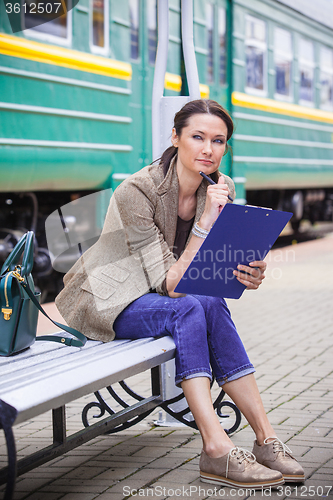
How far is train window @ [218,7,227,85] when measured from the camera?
848cm

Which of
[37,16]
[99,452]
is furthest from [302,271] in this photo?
[99,452]

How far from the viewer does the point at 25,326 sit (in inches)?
97.7

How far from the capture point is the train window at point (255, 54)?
915 centimetres

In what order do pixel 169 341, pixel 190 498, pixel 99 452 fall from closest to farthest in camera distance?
pixel 190 498 < pixel 169 341 < pixel 99 452

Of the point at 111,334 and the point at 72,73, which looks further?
the point at 72,73

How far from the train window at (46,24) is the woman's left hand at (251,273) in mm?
3680

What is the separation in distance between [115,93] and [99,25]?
63 cm

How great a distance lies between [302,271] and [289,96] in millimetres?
3128

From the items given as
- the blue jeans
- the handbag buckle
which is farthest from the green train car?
the handbag buckle

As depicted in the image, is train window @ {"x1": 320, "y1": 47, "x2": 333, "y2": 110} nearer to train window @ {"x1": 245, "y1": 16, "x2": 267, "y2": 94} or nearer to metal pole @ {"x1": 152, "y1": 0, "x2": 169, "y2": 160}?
train window @ {"x1": 245, "y1": 16, "x2": 267, "y2": 94}

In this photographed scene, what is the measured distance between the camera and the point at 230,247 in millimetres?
2537

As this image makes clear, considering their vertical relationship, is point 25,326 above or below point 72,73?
below

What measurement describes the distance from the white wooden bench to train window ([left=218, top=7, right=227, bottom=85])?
6420 mm

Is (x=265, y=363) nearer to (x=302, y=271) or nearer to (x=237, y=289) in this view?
(x=237, y=289)
